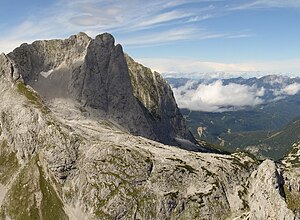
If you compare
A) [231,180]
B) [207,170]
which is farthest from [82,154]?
[231,180]

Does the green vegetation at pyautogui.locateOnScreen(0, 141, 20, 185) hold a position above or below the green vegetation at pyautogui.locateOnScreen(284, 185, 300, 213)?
above

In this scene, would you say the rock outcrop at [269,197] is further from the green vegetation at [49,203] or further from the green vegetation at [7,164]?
the green vegetation at [7,164]

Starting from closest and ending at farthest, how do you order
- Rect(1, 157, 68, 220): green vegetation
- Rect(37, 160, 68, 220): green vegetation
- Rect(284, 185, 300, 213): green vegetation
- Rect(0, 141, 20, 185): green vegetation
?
1. Rect(284, 185, 300, 213): green vegetation
2. Rect(37, 160, 68, 220): green vegetation
3. Rect(1, 157, 68, 220): green vegetation
4. Rect(0, 141, 20, 185): green vegetation

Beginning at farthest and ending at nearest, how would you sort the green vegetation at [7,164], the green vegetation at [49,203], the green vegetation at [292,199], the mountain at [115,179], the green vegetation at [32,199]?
the green vegetation at [7,164]
the green vegetation at [32,199]
the green vegetation at [49,203]
the mountain at [115,179]
the green vegetation at [292,199]

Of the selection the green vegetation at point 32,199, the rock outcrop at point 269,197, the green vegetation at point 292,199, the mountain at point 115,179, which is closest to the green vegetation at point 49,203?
the green vegetation at point 32,199

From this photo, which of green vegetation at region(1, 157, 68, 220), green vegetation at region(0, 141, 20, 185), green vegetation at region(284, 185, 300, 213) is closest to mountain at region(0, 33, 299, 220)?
green vegetation at region(1, 157, 68, 220)

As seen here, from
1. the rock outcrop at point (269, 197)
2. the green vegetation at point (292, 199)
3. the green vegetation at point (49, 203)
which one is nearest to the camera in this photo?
the rock outcrop at point (269, 197)

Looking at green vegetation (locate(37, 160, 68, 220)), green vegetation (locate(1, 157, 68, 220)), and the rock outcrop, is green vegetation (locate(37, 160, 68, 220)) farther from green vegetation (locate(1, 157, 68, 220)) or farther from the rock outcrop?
the rock outcrop

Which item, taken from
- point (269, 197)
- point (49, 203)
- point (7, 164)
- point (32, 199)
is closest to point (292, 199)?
point (269, 197)

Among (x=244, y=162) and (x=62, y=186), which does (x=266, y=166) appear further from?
(x=62, y=186)

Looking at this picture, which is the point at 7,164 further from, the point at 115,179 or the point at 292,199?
the point at 292,199

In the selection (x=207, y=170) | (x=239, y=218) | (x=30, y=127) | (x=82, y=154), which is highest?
(x=30, y=127)
